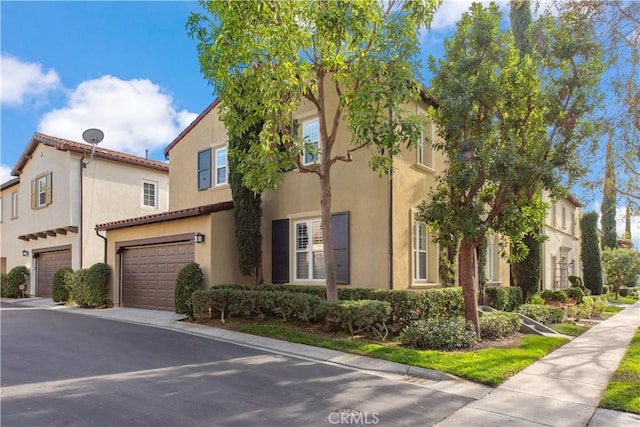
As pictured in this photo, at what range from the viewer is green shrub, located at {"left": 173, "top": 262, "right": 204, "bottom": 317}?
43.4 ft

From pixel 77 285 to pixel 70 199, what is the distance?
16.1 ft

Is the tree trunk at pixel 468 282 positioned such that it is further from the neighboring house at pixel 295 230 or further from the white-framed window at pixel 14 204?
the white-framed window at pixel 14 204

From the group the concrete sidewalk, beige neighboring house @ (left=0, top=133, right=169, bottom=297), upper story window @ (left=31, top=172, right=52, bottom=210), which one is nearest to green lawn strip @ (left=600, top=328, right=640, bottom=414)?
the concrete sidewalk

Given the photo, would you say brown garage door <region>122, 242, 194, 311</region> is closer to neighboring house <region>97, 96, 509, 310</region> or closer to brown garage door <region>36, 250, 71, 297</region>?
neighboring house <region>97, 96, 509, 310</region>

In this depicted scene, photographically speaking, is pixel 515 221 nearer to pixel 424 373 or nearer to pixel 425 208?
pixel 425 208

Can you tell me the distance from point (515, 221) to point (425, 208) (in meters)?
2.04

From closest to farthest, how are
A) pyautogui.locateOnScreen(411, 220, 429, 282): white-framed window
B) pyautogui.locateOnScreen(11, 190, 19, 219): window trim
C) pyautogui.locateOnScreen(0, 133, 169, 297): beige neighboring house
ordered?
1. pyautogui.locateOnScreen(411, 220, 429, 282): white-framed window
2. pyautogui.locateOnScreen(0, 133, 169, 297): beige neighboring house
3. pyautogui.locateOnScreen(11, 190, 19, 219): window trim

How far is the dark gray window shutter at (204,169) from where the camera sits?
1681 cm

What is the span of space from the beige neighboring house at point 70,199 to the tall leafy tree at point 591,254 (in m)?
26.5

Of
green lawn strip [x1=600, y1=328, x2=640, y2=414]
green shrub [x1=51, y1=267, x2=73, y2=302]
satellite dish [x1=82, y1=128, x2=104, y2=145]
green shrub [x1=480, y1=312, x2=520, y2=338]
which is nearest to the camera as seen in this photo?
green lawn strip [x1=600, y1=328, x2=640, y2=414]

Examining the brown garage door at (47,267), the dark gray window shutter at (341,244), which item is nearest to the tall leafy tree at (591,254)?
the dark gray window shutter at (341,244)

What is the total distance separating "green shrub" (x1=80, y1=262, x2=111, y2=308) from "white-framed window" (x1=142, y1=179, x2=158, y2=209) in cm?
701

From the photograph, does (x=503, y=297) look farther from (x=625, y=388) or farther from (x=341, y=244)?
(x=625, y=388)

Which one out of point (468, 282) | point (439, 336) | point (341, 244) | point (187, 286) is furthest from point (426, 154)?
point (187, 286)
